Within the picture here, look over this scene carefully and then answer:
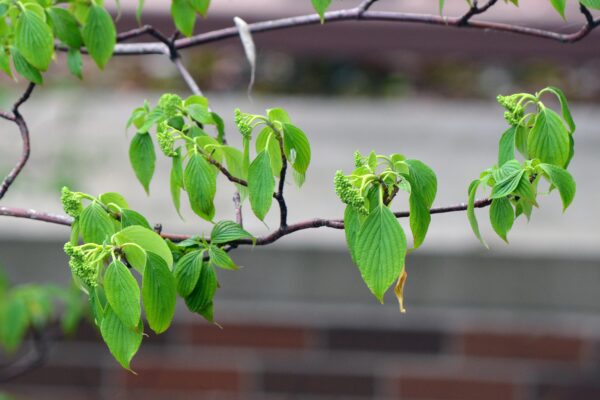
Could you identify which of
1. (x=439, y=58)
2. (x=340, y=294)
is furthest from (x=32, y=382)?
(x=439, y=58)

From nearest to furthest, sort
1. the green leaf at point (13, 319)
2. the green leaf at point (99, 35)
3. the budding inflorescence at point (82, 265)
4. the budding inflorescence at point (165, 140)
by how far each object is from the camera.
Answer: the budding inflorescence at point (82, 265) < the budding inflorescence at point (165, 140) < the green leaf at point (99, 35) < the green leaf at point (13, 319)

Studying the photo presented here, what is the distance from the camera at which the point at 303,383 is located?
256cm

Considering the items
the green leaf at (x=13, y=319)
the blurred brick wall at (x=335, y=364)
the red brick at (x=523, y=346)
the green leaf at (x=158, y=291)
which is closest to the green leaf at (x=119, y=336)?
the green leaf at (x=158, y=291)

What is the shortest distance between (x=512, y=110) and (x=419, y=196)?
0.13 meters

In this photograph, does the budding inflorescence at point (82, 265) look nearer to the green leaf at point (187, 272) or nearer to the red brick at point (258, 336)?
the green leaf at point (187, 272)

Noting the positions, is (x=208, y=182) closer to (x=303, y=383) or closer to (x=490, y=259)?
(x=490, y=259)

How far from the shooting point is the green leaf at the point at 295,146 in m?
0.76

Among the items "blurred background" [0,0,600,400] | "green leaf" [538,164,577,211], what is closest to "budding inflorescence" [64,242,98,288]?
"green leaf" [538,164,577,211]

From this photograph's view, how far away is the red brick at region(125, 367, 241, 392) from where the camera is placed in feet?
8.47

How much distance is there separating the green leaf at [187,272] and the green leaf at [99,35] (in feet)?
1.06

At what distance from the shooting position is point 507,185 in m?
0.73

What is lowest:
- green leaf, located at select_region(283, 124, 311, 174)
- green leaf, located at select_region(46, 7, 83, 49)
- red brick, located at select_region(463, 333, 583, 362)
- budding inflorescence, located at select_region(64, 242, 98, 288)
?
red brick, located at select_region(463, 333, 583, 362)

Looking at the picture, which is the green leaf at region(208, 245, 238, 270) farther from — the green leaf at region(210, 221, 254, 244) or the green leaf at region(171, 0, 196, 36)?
the green leaf at region(171, 0, 196, 36)

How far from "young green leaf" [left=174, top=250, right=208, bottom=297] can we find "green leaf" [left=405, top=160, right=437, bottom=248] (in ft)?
0.59
